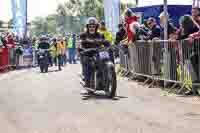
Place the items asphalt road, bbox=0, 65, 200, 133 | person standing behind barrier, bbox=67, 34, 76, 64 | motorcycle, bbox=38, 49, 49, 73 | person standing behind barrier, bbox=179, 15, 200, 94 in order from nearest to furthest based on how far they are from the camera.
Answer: asphalt road, bbox=0, 65, 200, 133, person standing behind barrier, bbox=179, 15, 200, 94, motorcycle, bbox=38, 49, 49, 73, person standing behind barrier, bbox=67, 34, 76, 64

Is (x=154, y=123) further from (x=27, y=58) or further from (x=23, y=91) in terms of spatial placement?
(x=27, y=58)

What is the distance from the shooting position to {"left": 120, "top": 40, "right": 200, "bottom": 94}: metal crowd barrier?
1353cm

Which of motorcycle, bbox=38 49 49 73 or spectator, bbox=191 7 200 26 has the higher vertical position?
spectator, bbox=191 7 200 26

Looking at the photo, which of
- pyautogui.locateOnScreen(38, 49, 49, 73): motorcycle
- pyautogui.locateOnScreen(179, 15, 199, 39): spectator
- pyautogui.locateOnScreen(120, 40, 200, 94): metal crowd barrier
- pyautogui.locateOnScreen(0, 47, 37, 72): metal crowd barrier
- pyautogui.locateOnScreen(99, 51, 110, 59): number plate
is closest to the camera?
pyautogui.locateOnScreen(120, 40, 200, 94): metal crowd barrier

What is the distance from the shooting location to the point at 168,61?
15.0 m

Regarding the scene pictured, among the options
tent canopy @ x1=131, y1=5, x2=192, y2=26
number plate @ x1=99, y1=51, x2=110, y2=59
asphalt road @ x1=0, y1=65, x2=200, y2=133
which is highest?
tent canopy @ x1=131, y1=5, x2=192, y2=26

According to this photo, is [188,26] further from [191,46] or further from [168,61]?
[168,61]

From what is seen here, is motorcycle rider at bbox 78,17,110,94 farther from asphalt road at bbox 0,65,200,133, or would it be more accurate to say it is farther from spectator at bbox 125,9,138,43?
spectator at bbox 125,9,138,43

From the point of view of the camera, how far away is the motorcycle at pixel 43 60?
27481mm

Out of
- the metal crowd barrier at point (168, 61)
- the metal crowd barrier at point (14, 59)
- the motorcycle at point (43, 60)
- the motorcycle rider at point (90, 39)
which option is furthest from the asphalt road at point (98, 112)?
the metal crowd barrier at point (14, 59)

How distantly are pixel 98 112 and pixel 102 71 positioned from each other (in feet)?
9.37

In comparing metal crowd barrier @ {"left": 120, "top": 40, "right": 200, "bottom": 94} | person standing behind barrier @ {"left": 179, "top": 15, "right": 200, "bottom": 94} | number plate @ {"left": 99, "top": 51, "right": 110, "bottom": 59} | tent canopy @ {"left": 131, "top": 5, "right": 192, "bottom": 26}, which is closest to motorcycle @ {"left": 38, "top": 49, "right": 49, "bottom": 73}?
tent canopy @ {"left": 131, "top": 5, "right": 192, "bottom": 26}

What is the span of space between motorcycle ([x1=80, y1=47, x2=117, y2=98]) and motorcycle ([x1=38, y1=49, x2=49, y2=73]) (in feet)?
42.9

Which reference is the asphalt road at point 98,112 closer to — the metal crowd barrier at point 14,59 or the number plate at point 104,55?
the number plate at point 104,55
